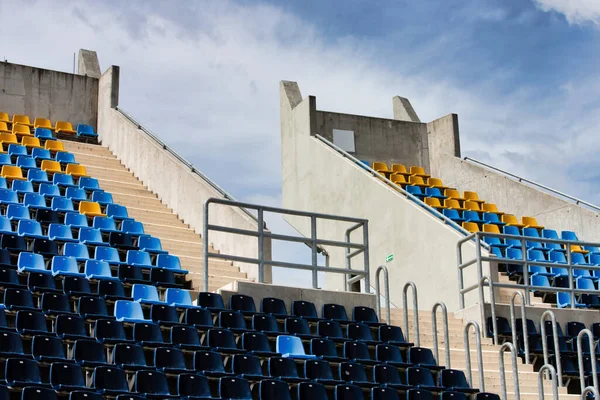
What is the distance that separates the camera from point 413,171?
23359mm

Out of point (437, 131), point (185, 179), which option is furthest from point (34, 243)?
point (437, 131)

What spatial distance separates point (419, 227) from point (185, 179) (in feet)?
13.2

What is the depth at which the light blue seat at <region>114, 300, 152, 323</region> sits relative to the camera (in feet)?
38.1

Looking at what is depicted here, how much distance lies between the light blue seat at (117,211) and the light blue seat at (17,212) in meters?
1.60

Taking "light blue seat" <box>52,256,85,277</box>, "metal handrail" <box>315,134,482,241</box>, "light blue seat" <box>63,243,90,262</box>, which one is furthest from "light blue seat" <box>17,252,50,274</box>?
"metal handrail" <box>315,134,482,241</box>

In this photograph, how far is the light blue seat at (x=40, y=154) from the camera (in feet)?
61.8

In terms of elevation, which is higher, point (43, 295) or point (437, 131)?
point (437, 131)

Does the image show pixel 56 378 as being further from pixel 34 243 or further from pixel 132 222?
pixel 132 222

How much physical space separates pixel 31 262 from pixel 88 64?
11926 mm

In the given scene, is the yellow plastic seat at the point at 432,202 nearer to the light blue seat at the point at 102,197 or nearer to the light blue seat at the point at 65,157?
the light blue seat at the point at 102,197

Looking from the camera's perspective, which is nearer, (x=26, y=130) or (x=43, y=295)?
(x=43, y=295)

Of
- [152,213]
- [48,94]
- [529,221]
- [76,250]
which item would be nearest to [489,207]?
[529,221]

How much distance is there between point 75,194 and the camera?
16828mm

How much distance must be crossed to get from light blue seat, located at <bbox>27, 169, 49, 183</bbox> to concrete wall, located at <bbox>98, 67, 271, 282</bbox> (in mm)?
2262
